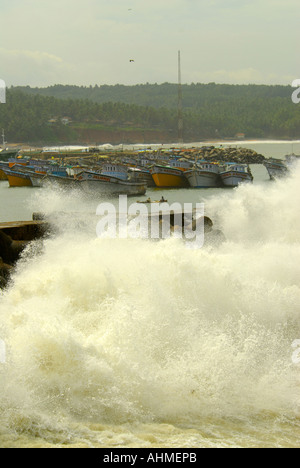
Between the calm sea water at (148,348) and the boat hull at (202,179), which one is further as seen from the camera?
the boat hull at (202,179)

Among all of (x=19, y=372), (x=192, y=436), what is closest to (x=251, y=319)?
(x=192, y=436)

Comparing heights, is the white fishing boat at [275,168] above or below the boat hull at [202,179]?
above

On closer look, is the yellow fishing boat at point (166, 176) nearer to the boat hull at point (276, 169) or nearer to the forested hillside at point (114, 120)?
the boat hull at point (276, 169)

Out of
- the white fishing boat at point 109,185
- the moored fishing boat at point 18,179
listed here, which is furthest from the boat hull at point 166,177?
the moored fishing boat at point 18,179

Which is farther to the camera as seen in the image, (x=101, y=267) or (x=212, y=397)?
(x=101, y=267)

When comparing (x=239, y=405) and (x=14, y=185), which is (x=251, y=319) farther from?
(x=14, y=185)
